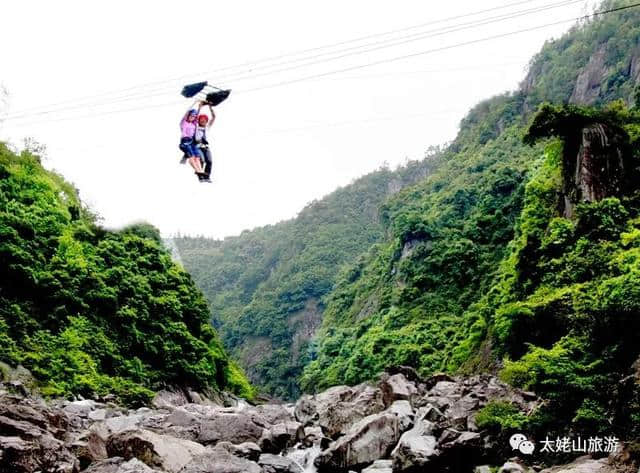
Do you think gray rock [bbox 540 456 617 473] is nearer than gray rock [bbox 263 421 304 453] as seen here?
Yes

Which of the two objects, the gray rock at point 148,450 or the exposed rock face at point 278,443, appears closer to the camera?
the exposed rock face at point 278,443

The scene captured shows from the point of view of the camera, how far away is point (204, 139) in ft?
35.5

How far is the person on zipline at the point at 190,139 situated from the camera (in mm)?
10719

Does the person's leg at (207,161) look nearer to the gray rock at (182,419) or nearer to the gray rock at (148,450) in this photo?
the gray rock at (148,450)

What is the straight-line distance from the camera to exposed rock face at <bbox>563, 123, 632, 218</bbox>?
19.2 m

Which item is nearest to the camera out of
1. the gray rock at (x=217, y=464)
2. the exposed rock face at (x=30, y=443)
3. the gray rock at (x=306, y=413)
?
the exposed rock face at (x=30, y=443)

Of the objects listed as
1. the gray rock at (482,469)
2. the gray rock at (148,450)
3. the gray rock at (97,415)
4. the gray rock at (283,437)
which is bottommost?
the gray rock at (283,437)

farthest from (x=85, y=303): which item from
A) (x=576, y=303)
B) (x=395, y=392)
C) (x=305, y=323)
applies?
(x=305, y=323)

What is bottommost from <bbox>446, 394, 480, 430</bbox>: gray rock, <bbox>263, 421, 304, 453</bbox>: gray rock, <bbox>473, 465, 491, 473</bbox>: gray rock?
<bbox>263, 421, 304, 453</bbox>: gray rock

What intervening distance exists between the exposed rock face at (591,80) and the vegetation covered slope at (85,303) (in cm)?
4939

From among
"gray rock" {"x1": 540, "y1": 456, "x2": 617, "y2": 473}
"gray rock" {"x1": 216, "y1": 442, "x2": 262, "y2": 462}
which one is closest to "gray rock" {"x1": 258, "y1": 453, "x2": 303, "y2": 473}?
"gray rock" {"x1": 216, "y1": 442, "x2": 262, "y2": 462}

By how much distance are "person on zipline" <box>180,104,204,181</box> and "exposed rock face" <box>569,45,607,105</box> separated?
6033cm

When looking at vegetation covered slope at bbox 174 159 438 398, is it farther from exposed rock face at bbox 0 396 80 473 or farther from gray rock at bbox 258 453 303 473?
exposed rock face at bbox 0 396 80 473

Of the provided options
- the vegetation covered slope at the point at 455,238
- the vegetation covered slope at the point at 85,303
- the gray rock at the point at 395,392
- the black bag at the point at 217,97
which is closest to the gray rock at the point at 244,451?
the gray rock at the point at 395,392
